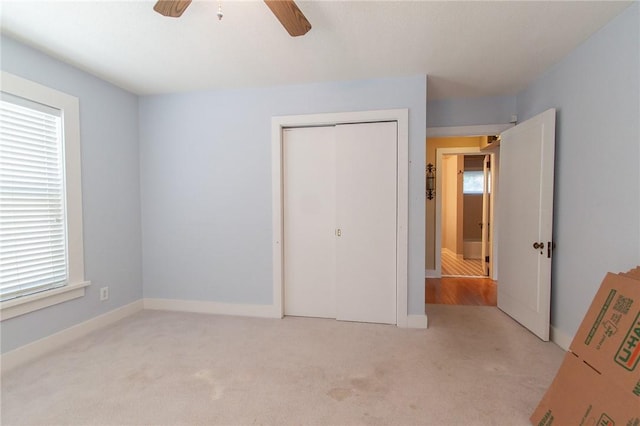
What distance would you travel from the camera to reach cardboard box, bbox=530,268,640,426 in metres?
1.32

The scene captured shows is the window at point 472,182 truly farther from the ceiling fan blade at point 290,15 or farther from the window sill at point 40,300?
the window sill at point 40,300

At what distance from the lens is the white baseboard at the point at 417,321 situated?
288 centimetres

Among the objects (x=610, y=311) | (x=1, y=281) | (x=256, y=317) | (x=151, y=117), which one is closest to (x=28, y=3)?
(x=151, y=117)

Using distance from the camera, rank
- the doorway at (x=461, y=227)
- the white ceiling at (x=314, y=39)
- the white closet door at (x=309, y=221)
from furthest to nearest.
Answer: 1. the doorway at (x=461, y=227)
2. the white closet door at (x=309, y=221)
3. the white ceiling at (x=314, y=39)

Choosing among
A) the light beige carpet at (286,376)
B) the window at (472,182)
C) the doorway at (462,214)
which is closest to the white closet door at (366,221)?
the light beige carpet at (286,376)

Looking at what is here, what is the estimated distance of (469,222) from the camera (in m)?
7.04

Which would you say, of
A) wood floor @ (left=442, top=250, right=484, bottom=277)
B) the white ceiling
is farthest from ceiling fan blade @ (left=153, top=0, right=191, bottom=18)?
wood floor @ (left=442, top=250, right=484, bottom=277)

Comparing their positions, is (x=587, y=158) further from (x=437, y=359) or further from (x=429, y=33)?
(x=437, y=359)

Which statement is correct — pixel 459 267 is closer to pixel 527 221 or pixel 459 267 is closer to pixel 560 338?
pixel 527 221

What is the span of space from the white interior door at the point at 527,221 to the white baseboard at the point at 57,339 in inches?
166

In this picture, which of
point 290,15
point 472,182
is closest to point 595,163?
point 290,15

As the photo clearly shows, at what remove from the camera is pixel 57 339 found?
8.29 feet

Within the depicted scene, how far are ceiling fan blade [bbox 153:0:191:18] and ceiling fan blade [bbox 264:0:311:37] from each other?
1.52 feet

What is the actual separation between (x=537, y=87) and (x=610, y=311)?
7.81 ft
